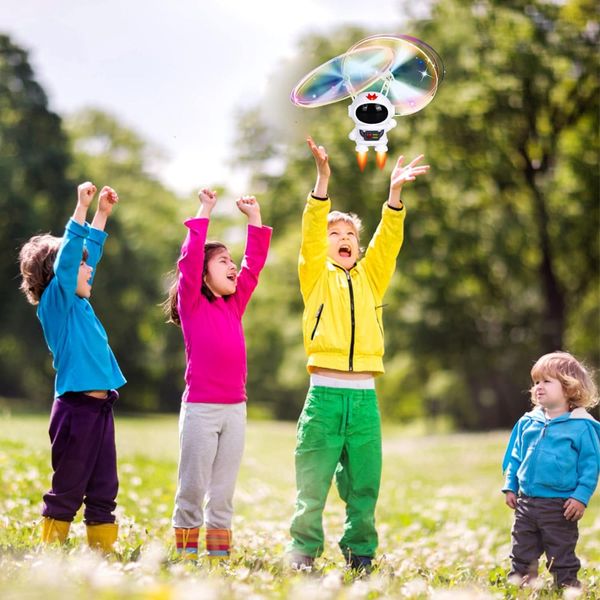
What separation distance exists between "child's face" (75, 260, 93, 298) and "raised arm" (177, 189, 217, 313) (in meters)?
0.56

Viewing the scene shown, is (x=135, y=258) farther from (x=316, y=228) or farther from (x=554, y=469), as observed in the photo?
(x=554, y=469)

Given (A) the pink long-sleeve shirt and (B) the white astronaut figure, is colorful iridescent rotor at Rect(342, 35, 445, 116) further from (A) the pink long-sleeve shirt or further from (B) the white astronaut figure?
(A) the pink long-sleeve shirt

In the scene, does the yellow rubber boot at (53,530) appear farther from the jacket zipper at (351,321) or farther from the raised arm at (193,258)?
the jacket zipper at (351,321)

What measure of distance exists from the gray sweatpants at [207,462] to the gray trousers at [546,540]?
1776 millimetres

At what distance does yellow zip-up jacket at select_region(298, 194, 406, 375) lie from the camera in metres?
5.75

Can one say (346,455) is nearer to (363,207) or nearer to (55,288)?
(55,288)

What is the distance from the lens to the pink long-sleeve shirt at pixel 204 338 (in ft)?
18.2

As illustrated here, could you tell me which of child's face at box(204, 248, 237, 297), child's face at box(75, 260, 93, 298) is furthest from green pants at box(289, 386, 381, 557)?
child's face at box(75, 260, 93, 298)

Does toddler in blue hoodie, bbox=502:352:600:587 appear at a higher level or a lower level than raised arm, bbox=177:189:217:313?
lower

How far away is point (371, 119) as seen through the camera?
5957 mm

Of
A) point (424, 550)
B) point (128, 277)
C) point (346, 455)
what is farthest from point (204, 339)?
point (128, 277)

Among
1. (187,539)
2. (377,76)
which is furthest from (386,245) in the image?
(187,539)

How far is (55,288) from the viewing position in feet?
17.5

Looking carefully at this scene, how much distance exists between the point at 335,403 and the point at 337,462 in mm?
388
